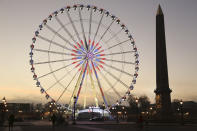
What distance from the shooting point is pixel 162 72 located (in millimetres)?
45656

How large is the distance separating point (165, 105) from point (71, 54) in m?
18.2

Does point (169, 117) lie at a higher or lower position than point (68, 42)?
lower

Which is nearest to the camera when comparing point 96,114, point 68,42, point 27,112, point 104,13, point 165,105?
point 68,42

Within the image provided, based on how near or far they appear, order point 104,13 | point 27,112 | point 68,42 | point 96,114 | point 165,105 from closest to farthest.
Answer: point 68,42 < point 104,13 < point 165,105 < point 96,114 < point 27,112

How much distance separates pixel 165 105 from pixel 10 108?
89.6m

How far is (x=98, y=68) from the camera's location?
135 feet

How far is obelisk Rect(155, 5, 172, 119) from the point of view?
1804 inches

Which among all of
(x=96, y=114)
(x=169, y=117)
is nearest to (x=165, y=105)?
(x=169, y=117)

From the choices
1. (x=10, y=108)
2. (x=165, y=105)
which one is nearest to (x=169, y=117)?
(x=165, y=105)

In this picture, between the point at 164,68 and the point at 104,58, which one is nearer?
the point at 104,58

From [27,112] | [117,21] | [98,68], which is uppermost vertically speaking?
[117,21]

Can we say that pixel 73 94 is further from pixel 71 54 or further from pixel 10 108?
pixel 10 108

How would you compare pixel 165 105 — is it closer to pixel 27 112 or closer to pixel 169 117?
pixel 169 117

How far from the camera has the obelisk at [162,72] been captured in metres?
45.8
